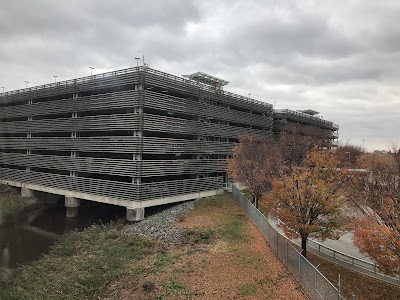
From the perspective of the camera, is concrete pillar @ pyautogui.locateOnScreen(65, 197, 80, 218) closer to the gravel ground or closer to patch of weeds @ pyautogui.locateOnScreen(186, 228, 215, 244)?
the gravel ground

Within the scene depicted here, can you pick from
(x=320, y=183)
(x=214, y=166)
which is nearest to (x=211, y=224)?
(x=320, y=183)

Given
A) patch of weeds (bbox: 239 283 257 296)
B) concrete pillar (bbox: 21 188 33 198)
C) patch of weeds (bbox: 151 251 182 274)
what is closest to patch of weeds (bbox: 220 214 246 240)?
patch of weeds (bbox: 151 251 182 274)

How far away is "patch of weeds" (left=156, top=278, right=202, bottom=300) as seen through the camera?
14750 millimetres

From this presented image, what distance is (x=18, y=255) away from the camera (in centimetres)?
2427

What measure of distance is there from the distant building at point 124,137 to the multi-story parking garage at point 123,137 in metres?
0.11

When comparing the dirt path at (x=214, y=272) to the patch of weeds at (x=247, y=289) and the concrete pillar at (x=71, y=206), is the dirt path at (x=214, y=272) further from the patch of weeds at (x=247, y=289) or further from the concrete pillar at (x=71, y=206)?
the concrete pillar at (x=71, y=206)

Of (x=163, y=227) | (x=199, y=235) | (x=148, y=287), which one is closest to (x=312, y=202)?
(x=199, y=235)

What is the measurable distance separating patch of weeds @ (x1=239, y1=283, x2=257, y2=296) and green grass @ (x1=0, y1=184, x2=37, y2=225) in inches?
1133

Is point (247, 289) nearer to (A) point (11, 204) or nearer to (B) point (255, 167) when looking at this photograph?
(B) point (255, 167)

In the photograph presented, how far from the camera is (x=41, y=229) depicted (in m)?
32.1

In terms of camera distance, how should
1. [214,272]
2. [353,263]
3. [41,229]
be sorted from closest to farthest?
[214,272] → [353,263] → [41,229]

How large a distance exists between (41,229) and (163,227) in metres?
14.4

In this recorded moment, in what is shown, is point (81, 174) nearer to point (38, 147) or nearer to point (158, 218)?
point (38, 147)

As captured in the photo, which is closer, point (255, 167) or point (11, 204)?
point (255, 167)
